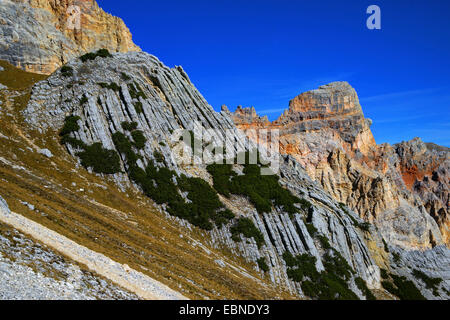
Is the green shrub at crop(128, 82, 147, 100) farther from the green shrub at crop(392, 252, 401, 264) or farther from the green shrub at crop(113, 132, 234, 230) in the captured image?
the green shrub at crop(392, 252, 401, 264)

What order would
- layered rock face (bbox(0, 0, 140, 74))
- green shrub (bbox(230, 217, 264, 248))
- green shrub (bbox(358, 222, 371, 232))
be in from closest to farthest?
green shrub (bbox(230, 217, 264, 248)) → green shrub (bbox(358, 222, 371, 232)) → layered rock face (bbox(0, 0, 140, 74))

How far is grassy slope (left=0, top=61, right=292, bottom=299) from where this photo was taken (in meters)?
20.5

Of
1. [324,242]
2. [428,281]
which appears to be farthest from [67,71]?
[428,281]

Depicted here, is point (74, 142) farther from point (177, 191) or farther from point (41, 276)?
point (41, 276)

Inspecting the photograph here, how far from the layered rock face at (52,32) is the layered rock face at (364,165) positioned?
61.0 m

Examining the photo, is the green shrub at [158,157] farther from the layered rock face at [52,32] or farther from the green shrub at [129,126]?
the layered rock face at [52,32]

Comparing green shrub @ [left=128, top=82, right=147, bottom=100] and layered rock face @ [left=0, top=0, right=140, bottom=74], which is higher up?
layered rock face @ [left=0, top=0, right=140, bottom=74]

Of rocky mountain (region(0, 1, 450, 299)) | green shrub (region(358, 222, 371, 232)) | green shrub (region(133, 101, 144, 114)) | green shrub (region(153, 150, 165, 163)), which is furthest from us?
green shrub (region(358, 222, 371, 232))

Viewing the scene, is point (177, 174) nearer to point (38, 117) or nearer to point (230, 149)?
point (230, 149)

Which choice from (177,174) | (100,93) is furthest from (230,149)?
(100,93)

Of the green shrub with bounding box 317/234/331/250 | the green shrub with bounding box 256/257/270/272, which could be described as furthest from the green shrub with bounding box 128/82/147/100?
the green shrub with bounding box 317/234/331/250

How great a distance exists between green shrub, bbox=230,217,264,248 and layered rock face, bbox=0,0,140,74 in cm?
6254

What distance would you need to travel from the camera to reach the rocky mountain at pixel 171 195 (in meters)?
24.0

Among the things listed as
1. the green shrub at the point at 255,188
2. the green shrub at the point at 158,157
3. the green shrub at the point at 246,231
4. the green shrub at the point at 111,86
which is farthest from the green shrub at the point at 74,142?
the green shrub at the point at 246,231
